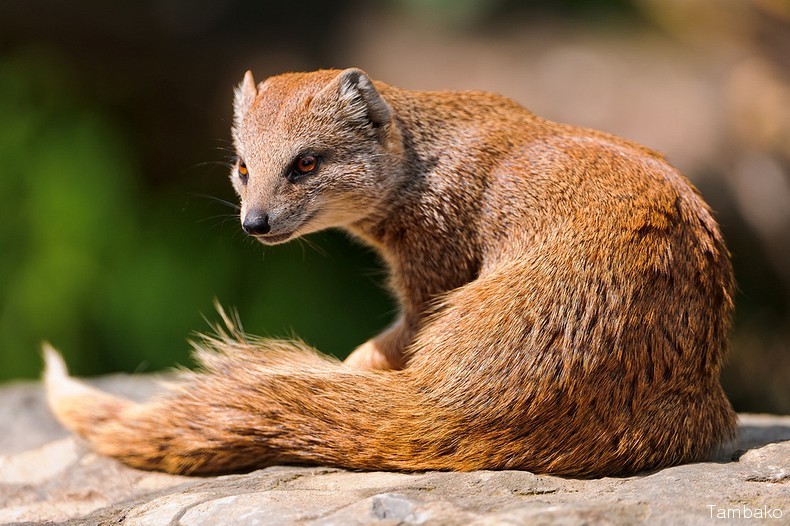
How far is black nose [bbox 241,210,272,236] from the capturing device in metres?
3.62

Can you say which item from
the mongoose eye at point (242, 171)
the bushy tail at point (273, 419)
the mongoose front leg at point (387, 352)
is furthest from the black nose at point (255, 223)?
the mongoose front leg at point (387, 352)

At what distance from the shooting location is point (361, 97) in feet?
12.8

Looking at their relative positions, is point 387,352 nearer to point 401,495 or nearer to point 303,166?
point 303,166

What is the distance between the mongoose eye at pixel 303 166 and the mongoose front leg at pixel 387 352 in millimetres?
781

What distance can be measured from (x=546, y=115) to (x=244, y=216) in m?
4.52

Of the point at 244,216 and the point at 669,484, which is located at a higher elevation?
the point at 244,216

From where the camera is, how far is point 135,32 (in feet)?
25.6

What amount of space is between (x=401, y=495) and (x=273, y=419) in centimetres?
78

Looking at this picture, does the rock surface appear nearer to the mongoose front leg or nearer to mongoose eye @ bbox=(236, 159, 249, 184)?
the mongoose front leg

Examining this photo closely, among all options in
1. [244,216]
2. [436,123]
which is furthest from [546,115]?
[244,216]

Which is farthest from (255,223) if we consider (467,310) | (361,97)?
(467,310)

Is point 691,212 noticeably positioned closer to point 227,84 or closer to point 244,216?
point 244,216

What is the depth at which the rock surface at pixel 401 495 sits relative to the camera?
2.82 metres

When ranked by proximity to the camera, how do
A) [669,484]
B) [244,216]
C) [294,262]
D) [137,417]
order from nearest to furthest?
[669,484] < [244,216] < [137,417] < [294,262]
